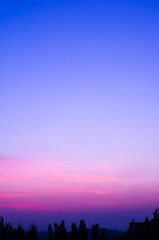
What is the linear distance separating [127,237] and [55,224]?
65.1ft

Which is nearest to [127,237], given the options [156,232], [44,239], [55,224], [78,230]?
[156,232]

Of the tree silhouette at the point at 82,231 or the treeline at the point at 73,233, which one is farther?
the tree silhouette at the point at 82,231

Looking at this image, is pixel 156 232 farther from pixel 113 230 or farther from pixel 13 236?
pixel 113 230

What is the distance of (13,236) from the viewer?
73.6 m

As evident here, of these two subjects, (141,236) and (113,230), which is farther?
(113,230)

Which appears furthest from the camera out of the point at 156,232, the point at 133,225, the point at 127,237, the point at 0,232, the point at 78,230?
the point at 133,225

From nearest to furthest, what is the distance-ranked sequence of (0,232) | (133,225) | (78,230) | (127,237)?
1. (127,237)
2. (0,232)
3. (78,230)
4. (133,225)

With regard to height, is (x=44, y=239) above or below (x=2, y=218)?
below

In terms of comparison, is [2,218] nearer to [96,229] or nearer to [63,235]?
[63,235]

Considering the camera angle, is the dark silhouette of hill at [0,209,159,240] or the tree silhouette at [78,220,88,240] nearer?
the dark silhouette of hill at [0,209,159,240]

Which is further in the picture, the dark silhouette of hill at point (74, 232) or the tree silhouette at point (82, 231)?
the tree silhouette at point (82, 231)

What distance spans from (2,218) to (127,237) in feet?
102

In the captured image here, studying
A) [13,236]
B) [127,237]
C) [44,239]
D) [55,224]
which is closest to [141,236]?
[127,237]

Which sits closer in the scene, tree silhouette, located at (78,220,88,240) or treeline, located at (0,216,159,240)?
treeline, located at (0,216,159,240)
